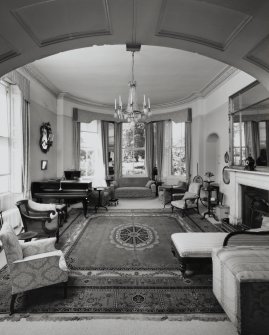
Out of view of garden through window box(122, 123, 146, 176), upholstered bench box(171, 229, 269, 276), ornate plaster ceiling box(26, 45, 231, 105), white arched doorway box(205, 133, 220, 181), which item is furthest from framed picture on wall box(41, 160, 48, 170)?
white arched doorway box(205, 133, 220, 181)

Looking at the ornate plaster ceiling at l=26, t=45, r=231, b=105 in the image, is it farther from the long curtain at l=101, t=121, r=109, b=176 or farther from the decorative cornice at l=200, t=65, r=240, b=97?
the long curtain at l=101, t=121, r=109, b=176

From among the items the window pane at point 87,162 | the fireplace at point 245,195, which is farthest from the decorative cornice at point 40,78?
the fireplace at point 245,195

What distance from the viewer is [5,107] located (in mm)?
4910

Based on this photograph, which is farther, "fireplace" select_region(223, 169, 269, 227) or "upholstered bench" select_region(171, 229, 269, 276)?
"fireplace" select_region(223, 169, 269, 227)

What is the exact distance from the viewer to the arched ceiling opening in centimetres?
167

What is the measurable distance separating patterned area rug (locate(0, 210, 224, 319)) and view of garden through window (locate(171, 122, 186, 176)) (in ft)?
16.5

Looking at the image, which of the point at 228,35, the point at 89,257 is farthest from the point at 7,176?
the point at 228,35

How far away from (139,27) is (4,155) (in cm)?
427

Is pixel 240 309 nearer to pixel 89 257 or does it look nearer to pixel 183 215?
pixel 89 257

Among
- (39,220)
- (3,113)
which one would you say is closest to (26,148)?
(3,113)

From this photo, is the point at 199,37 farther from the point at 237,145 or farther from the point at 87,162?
the point at 87,162

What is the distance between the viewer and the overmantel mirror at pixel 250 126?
4.14 m

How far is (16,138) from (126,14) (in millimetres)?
4271

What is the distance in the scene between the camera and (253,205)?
15.1ft
